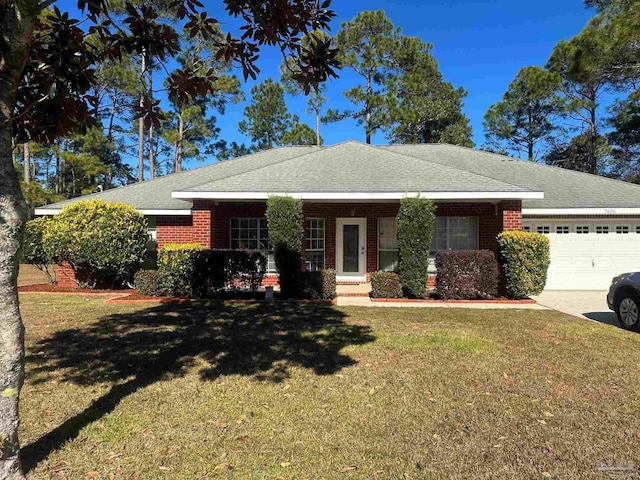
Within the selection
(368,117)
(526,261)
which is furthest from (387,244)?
(368,117)

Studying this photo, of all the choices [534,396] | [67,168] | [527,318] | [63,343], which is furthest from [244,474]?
[67,168]

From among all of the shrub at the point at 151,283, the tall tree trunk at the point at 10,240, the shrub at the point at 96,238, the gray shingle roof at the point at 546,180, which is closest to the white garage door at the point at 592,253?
the gray shingle roof at the point at 546,180

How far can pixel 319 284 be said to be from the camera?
10461 millimetres

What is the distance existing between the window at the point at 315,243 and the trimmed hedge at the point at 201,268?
320 cm

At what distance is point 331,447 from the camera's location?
3.32m

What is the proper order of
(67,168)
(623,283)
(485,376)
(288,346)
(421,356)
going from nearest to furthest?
(485,376) < (421,356) < (288,346) < (623,283) < (67,168)

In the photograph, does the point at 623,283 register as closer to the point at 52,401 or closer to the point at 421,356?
the point at 421,356

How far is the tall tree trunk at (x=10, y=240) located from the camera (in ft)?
8.55

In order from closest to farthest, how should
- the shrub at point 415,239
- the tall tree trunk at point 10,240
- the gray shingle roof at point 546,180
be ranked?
1. the tall tree trunk at point 10,240
2. the shrub at point 415,239
3. the gray shingle roof at point 546,180

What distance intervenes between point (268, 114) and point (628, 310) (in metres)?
32.1

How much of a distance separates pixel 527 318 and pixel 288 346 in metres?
5.03

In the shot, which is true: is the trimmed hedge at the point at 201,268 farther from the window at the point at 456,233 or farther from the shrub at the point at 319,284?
the window at the point at 456,233

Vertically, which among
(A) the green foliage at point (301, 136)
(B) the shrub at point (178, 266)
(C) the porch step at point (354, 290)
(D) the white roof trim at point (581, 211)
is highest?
(A) the green foliage at point (301, 136)

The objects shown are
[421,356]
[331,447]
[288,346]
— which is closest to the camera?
[331,447]
